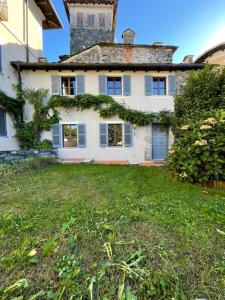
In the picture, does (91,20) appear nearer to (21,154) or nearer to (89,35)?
(89,35)

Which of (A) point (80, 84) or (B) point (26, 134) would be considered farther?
(A) point (80, 84)

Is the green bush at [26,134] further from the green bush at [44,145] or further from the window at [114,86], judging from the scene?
the window at [114,86]

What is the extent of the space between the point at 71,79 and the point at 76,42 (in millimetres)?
13105

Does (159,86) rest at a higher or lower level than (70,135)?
higher

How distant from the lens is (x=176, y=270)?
6.13ft

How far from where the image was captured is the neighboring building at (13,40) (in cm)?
892

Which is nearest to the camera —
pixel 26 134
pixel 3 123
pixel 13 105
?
pixel 3 123

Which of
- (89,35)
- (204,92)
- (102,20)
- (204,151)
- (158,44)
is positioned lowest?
(204,151)

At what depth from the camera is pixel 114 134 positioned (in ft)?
34.8

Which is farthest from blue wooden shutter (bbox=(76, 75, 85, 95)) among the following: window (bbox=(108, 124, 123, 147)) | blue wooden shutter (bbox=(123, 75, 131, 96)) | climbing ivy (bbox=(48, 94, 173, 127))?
window (bbox=(108, 124, 123, 147))

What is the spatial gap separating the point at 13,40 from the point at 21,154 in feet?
19.4

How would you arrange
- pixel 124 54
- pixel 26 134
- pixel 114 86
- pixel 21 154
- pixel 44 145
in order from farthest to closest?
pixel 124 54 < pixel 114 86 < pixel 44 145 < pixel 26 134 < pixel 21 154

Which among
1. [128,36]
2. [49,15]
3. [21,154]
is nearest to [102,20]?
[49,15]

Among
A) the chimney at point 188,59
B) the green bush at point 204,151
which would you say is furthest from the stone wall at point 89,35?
the green bush at point 204,151
